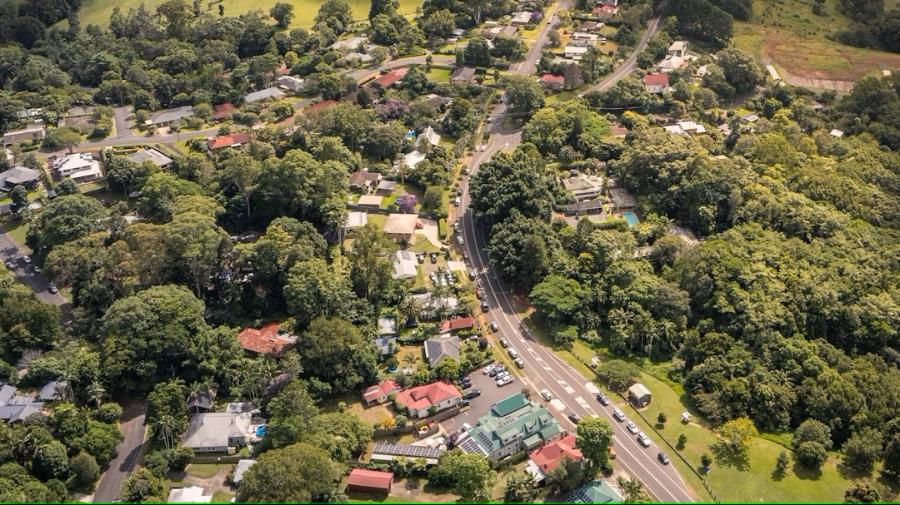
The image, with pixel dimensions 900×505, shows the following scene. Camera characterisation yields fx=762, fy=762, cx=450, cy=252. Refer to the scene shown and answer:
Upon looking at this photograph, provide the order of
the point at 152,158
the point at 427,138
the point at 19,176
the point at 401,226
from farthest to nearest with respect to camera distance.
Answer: the point at 427,138 < the point at 152,158 < the point at 19,176 < the point at 401,226

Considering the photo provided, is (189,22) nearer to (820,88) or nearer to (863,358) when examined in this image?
(820,88)

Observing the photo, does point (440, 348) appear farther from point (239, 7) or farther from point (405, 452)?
point (239, 7)

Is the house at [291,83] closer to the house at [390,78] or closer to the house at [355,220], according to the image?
the house at [390,78]

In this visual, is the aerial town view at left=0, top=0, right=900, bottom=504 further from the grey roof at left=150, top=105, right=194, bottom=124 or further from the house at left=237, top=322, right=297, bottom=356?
the grey roof at left=150, top=105, right=194, bottom=124

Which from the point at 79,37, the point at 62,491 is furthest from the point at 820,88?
the point at 79,37

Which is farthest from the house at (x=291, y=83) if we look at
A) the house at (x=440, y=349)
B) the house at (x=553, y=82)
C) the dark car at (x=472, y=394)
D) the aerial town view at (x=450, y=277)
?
the dark car at (x=472, y=394)

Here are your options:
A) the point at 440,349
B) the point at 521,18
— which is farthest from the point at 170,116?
the point at 440,349

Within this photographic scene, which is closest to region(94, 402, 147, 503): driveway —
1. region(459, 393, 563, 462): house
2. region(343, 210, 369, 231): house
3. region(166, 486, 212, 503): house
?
region(166, 486, 212, 503): house
